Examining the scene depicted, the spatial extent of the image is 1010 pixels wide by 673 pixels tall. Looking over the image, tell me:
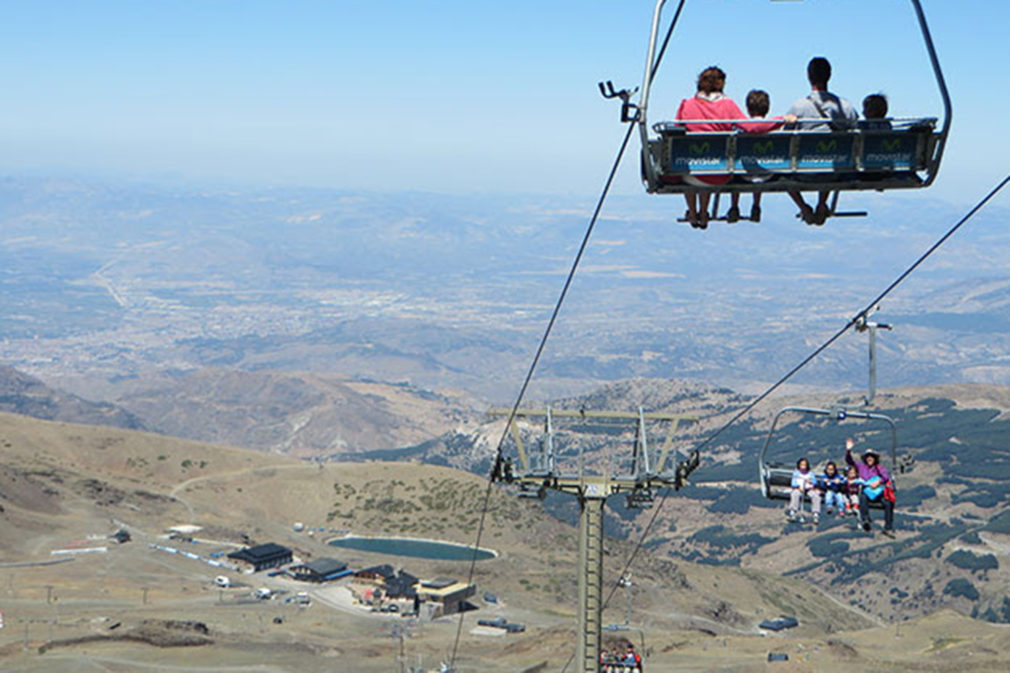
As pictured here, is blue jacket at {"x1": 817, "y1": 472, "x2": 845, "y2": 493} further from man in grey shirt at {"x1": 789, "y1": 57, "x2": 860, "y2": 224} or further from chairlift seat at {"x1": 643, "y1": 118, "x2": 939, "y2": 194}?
chairlift seat at {"x1": 643, "y1": 118, "x2": 939, "y2": 194}

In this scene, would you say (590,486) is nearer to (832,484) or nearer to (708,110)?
(832,484)

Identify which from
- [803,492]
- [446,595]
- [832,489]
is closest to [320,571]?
[446,595]

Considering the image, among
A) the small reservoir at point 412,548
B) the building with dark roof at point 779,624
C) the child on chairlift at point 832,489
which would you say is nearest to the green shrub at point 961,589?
the building with dark roof at point 779,624

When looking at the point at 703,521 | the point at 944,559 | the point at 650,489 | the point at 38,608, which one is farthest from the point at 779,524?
the point at 650,489

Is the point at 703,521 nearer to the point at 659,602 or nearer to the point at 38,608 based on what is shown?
the point at 659,602

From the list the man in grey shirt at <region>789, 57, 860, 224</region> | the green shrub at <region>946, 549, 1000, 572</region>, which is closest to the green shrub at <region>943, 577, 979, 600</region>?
the green shrub at <region>946, 549, 1000, 572</region>
